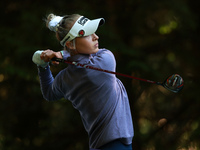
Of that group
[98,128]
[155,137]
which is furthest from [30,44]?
[98,128]

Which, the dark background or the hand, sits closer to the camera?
the hand

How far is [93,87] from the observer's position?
7.04ft

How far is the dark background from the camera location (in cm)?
415

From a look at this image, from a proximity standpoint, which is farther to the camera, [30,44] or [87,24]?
[30,44]

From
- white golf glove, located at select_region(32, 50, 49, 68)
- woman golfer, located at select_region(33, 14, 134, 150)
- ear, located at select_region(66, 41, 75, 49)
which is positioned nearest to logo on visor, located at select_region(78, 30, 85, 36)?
woman golfer, located at select_region(33, 14, 134, 150)

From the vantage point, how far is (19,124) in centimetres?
464

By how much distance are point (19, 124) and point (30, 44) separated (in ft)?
3.80

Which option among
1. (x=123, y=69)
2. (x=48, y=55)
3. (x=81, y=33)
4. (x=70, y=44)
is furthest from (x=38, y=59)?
(x=123, y=69)

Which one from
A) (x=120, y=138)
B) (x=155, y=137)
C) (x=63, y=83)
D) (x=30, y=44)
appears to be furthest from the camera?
(x=155, y=137)

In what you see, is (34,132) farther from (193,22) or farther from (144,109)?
(193,22)

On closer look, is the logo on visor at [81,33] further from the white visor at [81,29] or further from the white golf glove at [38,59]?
the white golf glove at [38,59]

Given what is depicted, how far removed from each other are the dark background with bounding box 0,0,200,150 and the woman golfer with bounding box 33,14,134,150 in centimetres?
181

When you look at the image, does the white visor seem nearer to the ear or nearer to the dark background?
the ear

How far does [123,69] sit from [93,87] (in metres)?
1.97
